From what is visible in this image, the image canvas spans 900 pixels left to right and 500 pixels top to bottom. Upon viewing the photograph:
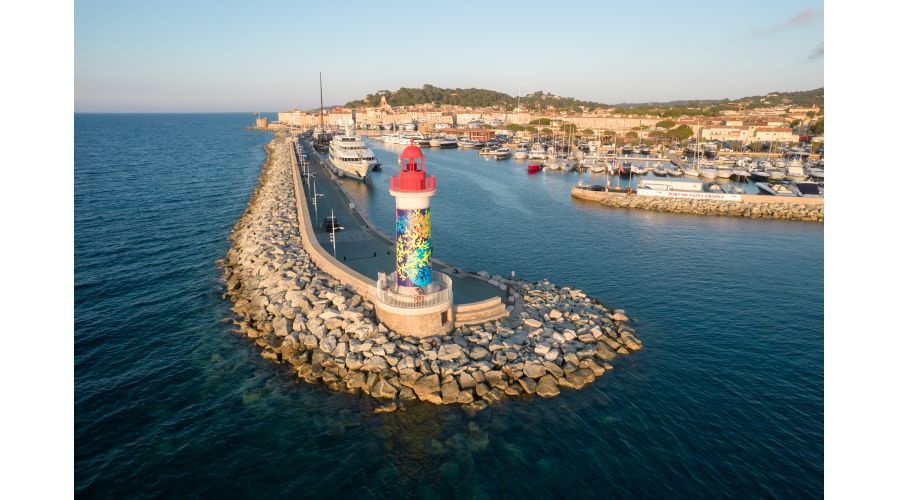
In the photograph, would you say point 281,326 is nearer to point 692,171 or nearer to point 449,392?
point 449,392

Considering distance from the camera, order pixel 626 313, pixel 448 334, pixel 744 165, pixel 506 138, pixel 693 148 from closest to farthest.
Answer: pixel 448 334, pixel 626 313, pixel 744 165, pixel 693 148, pixel 506 138

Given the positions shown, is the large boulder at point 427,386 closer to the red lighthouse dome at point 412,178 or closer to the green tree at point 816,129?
the red lighthouse dome at point 412,178

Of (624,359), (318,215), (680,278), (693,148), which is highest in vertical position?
(693,148)

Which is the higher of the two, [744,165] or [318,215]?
[744,165]

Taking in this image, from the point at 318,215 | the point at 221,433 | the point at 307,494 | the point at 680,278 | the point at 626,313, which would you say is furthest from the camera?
the point at 318,215

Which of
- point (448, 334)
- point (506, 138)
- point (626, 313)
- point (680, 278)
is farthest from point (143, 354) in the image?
point (506, 138)

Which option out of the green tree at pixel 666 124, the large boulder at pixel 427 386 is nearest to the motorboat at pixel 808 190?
the large boulder at pixel 427 386

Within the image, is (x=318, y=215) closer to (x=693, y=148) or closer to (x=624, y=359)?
(x=624, y=359)

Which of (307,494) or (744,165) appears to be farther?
(744,165)
